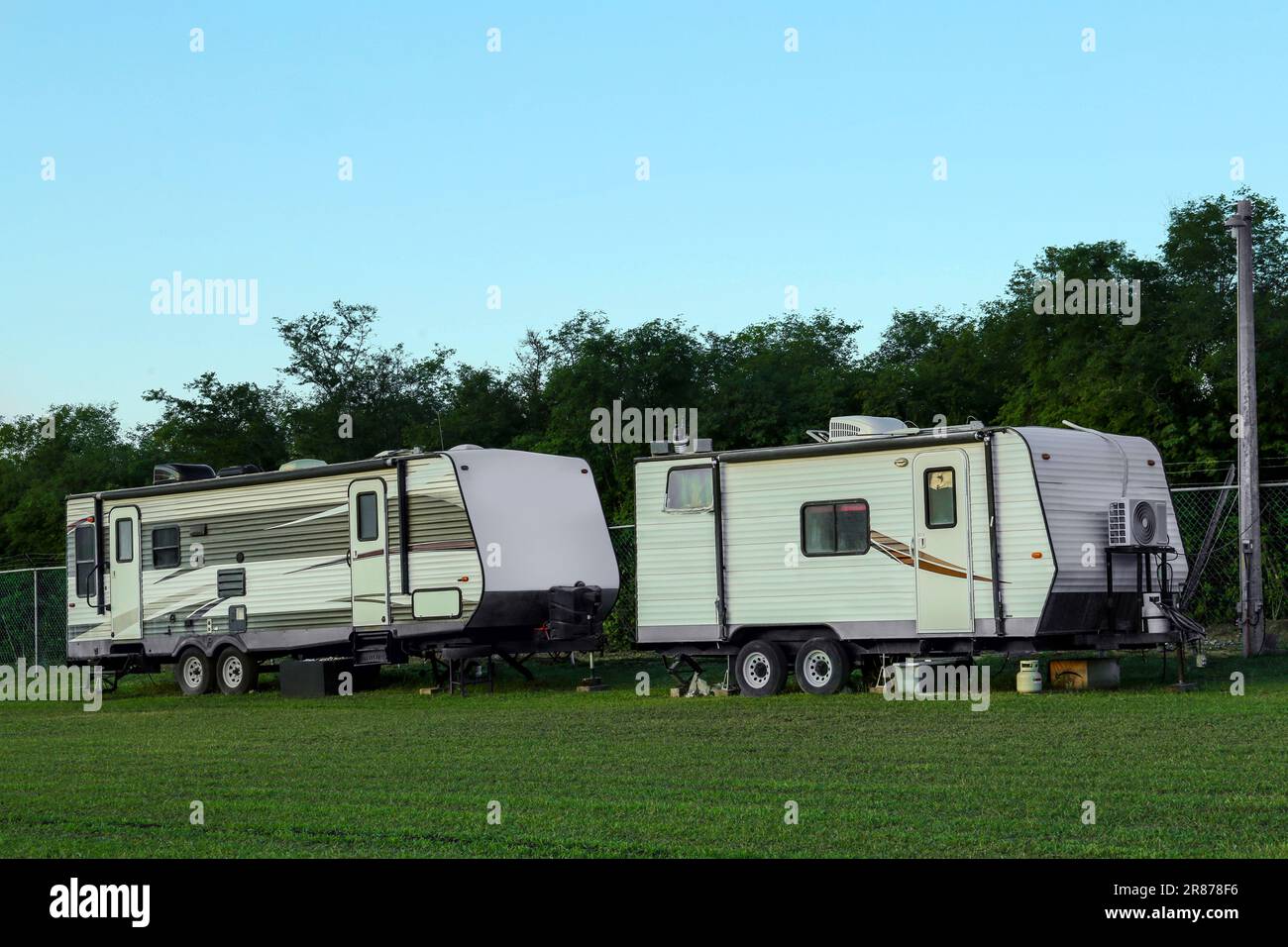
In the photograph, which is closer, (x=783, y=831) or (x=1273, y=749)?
(x=783, y=831)

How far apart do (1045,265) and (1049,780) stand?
31.0 m

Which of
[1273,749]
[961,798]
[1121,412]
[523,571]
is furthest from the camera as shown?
[1121,412]

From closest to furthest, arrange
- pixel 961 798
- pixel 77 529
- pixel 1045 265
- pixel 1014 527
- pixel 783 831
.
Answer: pixel 783 831 → pixel 961 798 → pixel 1014 527 → pixel 77 529 → pixel 1045 265

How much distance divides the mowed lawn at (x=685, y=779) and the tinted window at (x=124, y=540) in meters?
6.69

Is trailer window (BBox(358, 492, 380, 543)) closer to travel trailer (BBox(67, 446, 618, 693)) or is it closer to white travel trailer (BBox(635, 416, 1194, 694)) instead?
travel trailer (BBox(67, 446, 618, 693))

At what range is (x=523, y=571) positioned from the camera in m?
22.1

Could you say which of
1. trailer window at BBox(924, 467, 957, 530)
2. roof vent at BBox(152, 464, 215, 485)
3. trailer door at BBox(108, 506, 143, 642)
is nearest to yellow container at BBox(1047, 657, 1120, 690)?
trailer window at BBox(924, 467, 957, 530)

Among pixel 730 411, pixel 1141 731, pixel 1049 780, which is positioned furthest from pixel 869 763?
pixel 730 411

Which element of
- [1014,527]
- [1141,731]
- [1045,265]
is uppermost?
[1045,265]

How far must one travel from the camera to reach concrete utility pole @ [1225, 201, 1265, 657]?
21.5 meters

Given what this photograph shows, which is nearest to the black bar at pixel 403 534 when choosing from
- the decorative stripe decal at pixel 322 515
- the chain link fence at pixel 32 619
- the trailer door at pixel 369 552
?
the trailer door at pixel 369 552

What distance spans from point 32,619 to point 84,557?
9.61 metres
